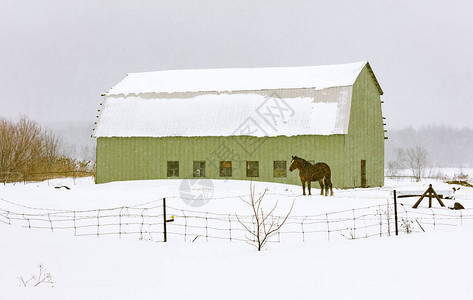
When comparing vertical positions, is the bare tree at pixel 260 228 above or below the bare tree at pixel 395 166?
below

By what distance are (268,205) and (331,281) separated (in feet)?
38.8

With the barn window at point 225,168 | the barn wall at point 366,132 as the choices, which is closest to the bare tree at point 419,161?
the barn wall at point 366,132

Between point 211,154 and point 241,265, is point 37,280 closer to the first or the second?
point 241,265

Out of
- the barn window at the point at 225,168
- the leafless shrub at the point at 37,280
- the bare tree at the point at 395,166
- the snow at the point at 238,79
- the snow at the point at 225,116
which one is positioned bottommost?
the leafless shrub at the point at 37,280

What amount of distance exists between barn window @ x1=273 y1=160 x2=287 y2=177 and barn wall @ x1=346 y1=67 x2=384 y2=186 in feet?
12.4

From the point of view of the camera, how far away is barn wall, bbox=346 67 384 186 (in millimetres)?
31328

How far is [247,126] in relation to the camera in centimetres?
3172

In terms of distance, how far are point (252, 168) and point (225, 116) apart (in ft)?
12.0

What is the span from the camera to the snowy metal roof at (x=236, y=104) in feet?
101

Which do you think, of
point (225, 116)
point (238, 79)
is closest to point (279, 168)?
point (225, 116)

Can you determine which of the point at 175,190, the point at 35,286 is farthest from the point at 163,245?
the point at 175,190

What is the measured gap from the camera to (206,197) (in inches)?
917

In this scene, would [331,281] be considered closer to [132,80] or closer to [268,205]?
[268,205]

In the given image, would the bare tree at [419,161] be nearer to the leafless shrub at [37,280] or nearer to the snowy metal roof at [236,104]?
the snowy metal roof at [236,104]
